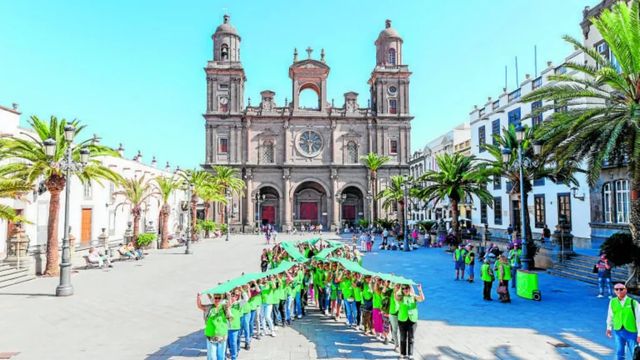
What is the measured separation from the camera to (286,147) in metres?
55.1

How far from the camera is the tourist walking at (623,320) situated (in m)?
7.19

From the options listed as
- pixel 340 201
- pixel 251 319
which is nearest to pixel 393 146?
pixel 340 201

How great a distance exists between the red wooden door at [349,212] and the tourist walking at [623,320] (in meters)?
50.2

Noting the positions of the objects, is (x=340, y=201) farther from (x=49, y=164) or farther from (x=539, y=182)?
(x=49, y=164)

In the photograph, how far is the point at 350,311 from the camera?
10.2m

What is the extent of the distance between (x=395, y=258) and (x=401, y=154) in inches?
1267

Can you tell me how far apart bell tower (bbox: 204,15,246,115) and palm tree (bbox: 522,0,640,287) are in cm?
4428

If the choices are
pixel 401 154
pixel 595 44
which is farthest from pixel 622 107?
pixel 401 154

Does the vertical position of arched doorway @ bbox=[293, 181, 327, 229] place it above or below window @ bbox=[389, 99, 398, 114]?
below

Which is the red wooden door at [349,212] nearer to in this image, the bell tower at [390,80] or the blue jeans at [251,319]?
the bell tower at [390,80]

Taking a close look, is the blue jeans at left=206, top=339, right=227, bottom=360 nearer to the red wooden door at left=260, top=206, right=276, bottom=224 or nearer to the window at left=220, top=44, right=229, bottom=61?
the red wooden door at left=260, top=206, right=276, bottom=224

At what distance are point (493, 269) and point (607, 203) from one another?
35.1 feet

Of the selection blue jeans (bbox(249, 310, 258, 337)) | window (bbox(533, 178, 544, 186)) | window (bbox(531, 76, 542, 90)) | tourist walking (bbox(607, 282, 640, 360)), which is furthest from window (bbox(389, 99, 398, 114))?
tourist walking (bbox(607, 282, 640, 360))

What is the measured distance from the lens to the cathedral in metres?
54.3
